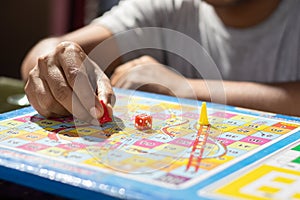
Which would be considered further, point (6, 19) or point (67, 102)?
point (6, 19)

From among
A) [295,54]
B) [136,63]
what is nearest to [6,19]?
[136,63]

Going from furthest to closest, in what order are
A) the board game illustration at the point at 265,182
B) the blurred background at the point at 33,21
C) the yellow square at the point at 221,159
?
the blurred background at the point at 33,21
the yellow square at the point at 221,159
the board game illustration at the point at 265,182

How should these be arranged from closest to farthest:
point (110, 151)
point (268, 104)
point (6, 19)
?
1. point (110, 151)
2. point (268, 104)
3. point (6, 19)

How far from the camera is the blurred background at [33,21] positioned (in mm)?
2869

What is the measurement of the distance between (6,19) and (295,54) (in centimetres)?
210

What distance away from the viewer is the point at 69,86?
0.88 metres

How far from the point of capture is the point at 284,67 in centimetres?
135

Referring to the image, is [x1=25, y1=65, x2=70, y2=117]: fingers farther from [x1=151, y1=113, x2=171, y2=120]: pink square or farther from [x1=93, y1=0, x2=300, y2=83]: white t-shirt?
[x1=93, y1=0, x2=300, y2=83]: white t-shirt

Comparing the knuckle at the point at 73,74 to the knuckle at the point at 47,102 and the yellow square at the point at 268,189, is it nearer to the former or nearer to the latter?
the knuckle at the point at 47,102

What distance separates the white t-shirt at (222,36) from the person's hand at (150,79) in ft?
0.46

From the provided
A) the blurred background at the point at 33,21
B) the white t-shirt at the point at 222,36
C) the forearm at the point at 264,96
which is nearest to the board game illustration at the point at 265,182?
the forearm at the point at 264,96

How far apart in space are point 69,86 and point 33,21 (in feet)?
7.30

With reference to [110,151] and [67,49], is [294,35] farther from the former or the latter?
[110,151]

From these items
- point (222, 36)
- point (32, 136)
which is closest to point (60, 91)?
point (32, 136)
